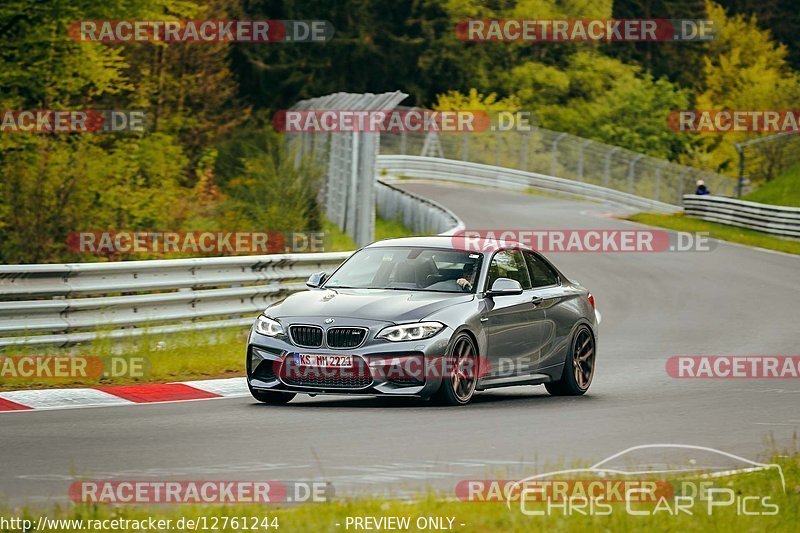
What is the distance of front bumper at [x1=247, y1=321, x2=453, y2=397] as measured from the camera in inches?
488

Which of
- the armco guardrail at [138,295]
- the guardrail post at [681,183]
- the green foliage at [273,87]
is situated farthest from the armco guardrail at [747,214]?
the armco guardrail at [138,295]

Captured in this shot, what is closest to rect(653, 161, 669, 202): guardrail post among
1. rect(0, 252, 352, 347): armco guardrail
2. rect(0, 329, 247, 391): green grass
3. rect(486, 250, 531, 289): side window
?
rect(0, 252, 352, 347): armco guardrail

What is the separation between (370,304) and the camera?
12.8m

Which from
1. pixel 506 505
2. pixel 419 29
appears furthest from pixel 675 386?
pixel 419 29

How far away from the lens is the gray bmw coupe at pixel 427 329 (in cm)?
1246

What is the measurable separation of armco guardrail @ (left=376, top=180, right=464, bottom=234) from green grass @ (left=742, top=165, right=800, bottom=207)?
13.1 meters

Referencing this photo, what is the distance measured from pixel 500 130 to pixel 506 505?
5734cm

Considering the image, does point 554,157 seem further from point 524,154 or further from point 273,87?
point 273,87

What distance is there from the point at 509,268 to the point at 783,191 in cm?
3753

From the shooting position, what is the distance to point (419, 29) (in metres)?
84.4

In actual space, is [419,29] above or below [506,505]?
above

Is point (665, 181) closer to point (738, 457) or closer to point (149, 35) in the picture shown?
point (149, 35)

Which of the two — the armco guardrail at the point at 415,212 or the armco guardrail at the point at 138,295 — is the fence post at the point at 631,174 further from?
the armco guardrail at the point at 138,295

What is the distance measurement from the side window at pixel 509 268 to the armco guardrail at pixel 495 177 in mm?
47021
